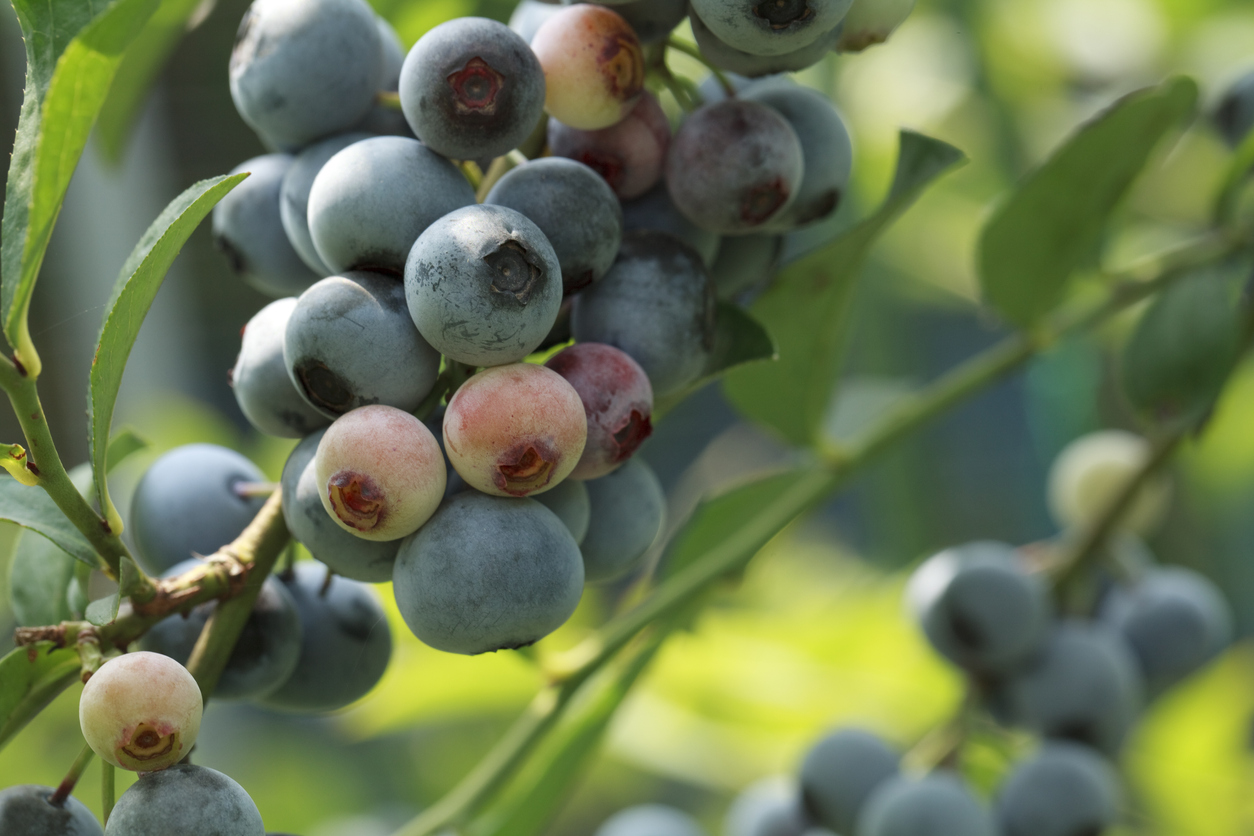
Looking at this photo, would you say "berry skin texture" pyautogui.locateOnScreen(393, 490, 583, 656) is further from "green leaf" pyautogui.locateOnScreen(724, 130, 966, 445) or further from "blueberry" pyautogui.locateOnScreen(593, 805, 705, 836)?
"blueberry" pyautogui.locateOnScreen(593, 805, 705, 836)

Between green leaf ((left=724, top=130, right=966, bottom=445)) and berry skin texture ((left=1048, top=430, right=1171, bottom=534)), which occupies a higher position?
green leaf ((left=724, top=130, right=966, bottom=445))

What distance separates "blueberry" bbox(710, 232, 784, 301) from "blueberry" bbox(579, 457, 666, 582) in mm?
81

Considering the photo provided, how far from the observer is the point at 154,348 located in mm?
2207

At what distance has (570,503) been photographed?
0.32 meters

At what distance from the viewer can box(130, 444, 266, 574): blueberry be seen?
0.38m

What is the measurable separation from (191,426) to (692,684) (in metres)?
0.44

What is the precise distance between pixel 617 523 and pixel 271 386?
0.11 m

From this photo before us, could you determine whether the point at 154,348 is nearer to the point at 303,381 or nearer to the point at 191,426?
the point at 191,426

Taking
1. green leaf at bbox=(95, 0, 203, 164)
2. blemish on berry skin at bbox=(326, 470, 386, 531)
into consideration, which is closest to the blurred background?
green leaf at bbox=(95, 0, 203, 164)

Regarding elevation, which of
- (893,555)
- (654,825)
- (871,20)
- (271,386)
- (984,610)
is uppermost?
(871,20)

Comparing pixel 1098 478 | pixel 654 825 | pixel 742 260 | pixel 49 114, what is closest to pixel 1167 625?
pixel 1098 478

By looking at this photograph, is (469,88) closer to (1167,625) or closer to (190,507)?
(190,507)

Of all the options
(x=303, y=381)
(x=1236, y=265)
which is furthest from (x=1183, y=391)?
(x=303, y=381)

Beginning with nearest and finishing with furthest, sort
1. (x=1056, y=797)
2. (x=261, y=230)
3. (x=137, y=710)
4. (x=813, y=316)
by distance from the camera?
(x=137, y=710), (x=261, y=230), (x=813, y=316), (x=1056, y=797)
